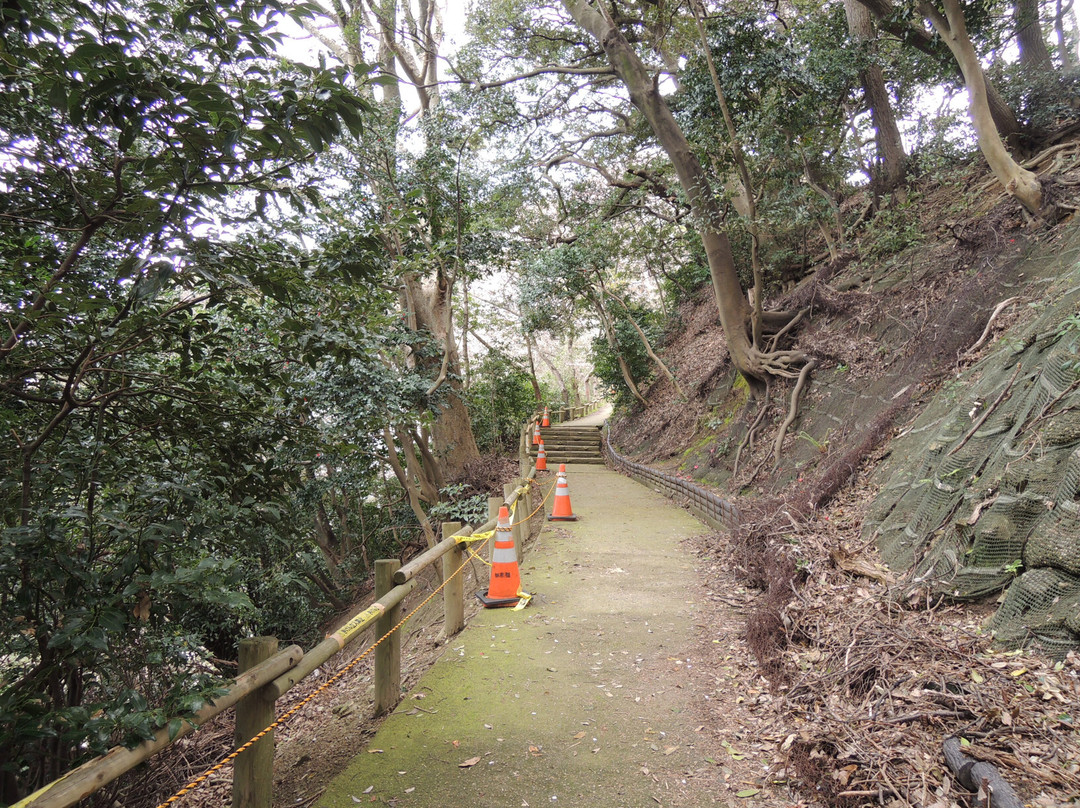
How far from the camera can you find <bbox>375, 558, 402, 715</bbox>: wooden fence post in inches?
154

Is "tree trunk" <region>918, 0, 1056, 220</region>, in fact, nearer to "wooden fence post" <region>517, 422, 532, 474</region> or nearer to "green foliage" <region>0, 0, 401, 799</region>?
"green foliage" <region>0, 0, 401, 799</region>

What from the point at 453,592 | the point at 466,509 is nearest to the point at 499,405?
the point at 466,509

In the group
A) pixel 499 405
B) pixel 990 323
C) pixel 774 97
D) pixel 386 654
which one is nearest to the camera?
pixel 386 654

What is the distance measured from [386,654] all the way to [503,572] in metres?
1.83

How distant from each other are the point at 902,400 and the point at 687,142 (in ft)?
17.9

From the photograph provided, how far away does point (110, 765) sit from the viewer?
1.92 metres

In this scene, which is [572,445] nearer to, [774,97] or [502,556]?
[774,97]

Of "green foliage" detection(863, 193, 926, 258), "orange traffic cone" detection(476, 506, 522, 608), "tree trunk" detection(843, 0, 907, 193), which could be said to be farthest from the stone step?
"orange traffic cone" detection(476, 506, 522, 608)

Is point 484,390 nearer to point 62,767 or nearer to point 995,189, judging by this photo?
point 995,189

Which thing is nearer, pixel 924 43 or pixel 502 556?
pixel 502 556

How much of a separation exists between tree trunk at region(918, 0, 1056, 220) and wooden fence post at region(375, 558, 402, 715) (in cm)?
770

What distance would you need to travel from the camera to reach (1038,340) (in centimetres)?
452

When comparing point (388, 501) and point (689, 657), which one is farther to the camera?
point (388, 501)

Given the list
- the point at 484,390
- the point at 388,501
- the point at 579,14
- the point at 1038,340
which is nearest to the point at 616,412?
the point at 484,390
